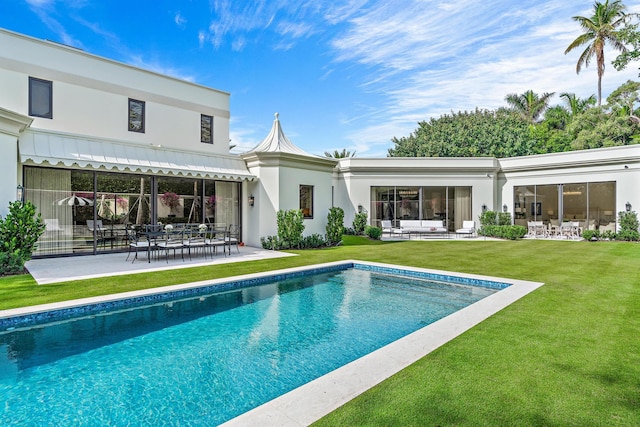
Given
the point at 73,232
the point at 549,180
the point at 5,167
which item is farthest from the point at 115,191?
the point at 549,180

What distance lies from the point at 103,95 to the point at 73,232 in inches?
269

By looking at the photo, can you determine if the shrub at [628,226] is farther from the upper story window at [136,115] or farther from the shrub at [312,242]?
the upper story window at [136,115]

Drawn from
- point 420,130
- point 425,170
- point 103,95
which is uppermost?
point 420,130

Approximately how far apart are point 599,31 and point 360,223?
32.0 m

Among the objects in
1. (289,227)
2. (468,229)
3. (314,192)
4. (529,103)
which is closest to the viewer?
(289,227)

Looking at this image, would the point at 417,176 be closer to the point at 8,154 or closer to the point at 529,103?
the point at 8,154

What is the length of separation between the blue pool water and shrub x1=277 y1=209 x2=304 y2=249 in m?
7.30

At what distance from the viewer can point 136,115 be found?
58.7 ft

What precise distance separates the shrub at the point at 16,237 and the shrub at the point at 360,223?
714 inches

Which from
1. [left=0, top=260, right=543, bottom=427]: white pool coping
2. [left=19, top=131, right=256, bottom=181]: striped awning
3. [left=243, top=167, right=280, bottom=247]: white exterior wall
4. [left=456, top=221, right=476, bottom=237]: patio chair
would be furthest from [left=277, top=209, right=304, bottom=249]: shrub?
[left=456, top=221, right=476, bottom=237]: patio chair

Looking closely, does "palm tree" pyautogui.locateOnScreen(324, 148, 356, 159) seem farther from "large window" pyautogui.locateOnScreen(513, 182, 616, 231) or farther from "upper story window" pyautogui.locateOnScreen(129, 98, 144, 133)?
"upper story window" pyautogui.locateOnScreen(129, 98, 144, 133)

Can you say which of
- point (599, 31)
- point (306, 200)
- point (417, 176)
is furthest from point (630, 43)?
point (599, 31)

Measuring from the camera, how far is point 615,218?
21688mm

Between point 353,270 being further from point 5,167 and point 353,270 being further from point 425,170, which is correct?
point 425,170
